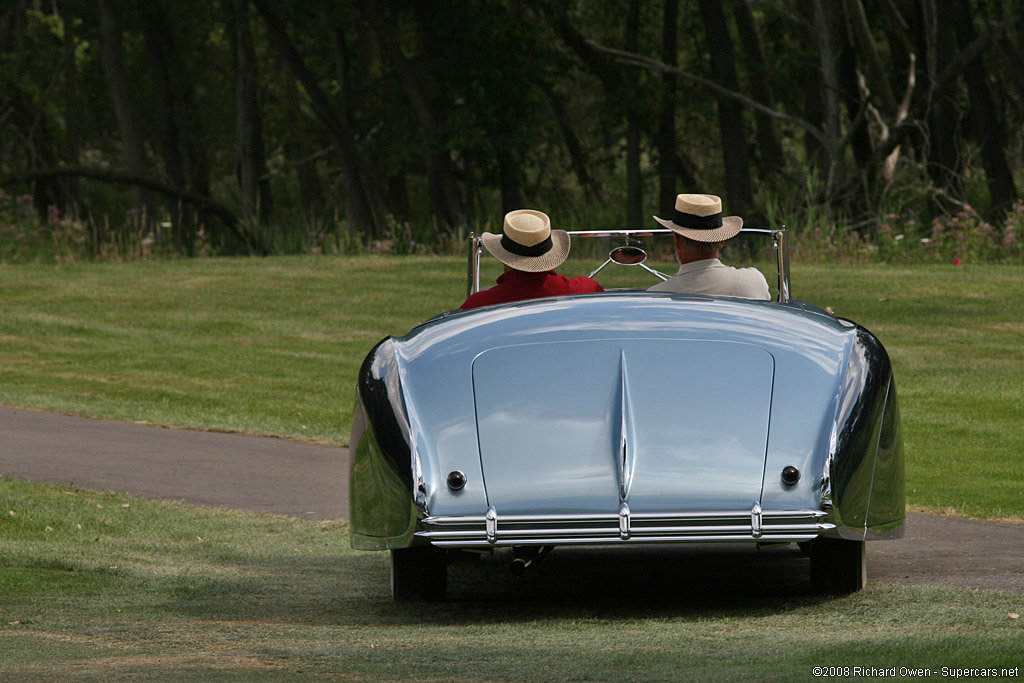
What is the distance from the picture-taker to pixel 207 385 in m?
13.1

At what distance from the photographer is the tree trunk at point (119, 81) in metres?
31.6

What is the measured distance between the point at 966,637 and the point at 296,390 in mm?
9273

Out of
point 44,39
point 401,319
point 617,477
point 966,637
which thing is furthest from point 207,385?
point 44,39

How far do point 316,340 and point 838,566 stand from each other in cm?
1111

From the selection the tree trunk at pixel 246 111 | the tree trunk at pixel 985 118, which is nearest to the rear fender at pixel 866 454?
the tree trunk at pixel 985 118

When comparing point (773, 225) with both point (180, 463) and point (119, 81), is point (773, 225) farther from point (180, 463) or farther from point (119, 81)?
point (119, 81)

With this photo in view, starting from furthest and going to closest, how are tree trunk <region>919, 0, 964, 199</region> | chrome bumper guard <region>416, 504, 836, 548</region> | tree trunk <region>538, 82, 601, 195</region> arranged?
tree trunk <region>538, 82, 601, 195</region>, tree trunk <region>919, 0, 964, 199</region>, chrome bumper guard <region>416, 504, 836, 548</region>

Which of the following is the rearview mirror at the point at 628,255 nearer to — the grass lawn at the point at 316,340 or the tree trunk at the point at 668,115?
the grass lawn at the point at 316,340

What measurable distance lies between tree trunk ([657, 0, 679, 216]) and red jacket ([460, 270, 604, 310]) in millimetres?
27359

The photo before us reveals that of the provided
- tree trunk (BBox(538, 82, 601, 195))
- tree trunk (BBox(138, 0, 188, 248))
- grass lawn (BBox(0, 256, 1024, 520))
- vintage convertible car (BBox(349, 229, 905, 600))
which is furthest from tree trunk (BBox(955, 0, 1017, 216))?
vintage convertible car (BBox(349, 229, 905, 600))

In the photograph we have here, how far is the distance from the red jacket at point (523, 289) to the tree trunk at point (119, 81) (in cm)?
2670

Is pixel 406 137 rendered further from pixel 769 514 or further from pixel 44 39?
pixel 769 514

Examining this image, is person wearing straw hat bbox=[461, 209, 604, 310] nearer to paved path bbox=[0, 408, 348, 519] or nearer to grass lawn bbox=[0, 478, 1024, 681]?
grass lawn bbox=[0, 478, 1024, 681]

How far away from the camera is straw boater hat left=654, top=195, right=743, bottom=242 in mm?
6199
